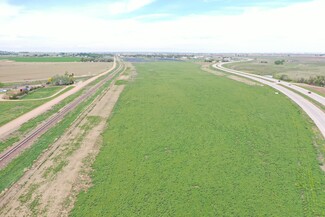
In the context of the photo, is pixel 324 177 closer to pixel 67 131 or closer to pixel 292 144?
pixel 292 144

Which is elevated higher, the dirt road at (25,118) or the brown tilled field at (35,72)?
the brown tilled field at (35,72)

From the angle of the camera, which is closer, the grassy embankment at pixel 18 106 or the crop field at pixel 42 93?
the grassy embankment at pixel 18 106

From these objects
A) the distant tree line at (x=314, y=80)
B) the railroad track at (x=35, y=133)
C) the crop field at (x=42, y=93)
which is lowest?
the railroad track at (x=35, y=133)

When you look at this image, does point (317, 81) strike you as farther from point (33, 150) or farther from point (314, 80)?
point (33, 150)

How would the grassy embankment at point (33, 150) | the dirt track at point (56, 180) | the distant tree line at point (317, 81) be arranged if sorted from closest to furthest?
the dirt track at point (56, 180) < the grassy embankment at point (33, 150) < the distant tree line at point (317, 81)

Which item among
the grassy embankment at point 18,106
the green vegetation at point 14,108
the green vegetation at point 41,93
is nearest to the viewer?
the green vegetation at point 14,108

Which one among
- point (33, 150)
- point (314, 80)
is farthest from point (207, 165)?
point (314, 80)

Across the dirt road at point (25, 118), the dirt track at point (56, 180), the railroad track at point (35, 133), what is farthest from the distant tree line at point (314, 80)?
the dirt road at point (25, 118)

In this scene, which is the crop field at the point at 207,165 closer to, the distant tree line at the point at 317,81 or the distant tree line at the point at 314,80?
the distant tree line at the point at 317,81
